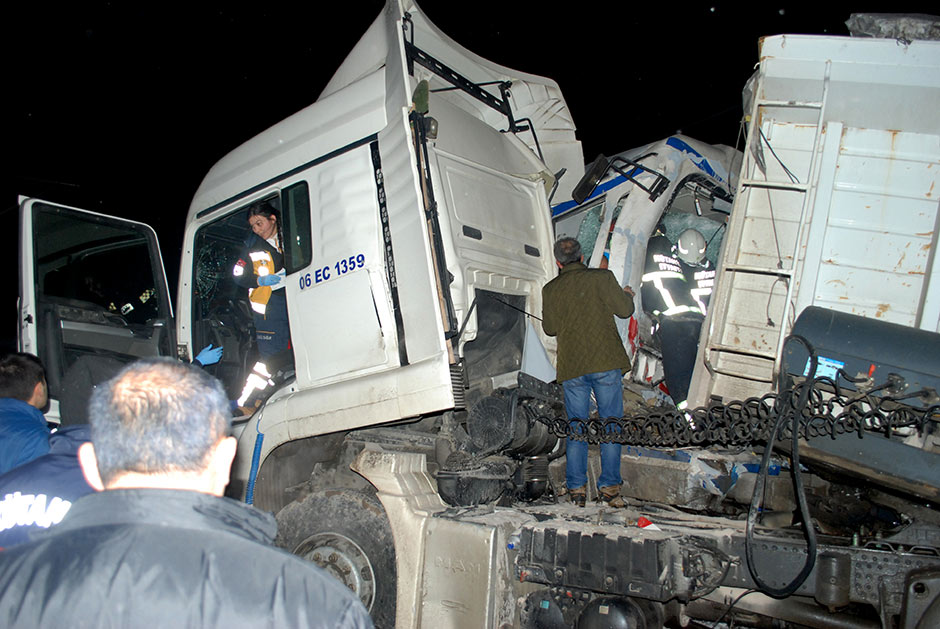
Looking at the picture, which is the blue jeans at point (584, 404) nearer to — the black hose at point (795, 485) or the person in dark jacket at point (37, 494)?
the black hose at point (795, 485)

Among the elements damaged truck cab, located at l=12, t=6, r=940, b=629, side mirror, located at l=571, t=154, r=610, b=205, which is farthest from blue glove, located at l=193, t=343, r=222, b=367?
side mirror, located at l=571, t=154, r=610, b=205

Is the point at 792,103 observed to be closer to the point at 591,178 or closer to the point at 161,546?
the point at 591,178

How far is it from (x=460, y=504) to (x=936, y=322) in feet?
8.15

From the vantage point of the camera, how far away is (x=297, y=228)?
11.9 feet

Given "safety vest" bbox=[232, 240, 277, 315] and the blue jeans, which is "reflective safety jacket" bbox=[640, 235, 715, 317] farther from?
"safety vest" bbox=[232, 240, 277, 315]

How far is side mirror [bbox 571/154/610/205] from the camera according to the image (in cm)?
466

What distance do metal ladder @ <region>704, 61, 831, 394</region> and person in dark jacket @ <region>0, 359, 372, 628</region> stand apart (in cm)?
273

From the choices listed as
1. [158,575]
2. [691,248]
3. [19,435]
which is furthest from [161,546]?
[691,248]

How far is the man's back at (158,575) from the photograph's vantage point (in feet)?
3.36

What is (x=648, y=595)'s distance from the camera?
2514 mm

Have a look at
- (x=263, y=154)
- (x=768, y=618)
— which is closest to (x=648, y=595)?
(x=768, y=618)

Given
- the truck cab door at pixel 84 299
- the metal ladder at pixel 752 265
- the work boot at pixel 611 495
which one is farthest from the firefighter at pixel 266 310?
the metal ladder at pixel 752 265

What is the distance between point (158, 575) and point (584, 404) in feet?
9.69

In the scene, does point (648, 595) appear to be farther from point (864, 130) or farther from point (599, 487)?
point (864, 130)
